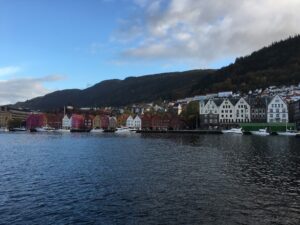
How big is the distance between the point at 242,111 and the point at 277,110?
46.1 ft

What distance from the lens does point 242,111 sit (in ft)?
511

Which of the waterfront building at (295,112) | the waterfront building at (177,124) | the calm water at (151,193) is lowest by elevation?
the calm water at (151,193)

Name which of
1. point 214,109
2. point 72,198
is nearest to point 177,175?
point 72,198

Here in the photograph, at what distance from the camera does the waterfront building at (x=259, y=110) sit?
152250 millimetres

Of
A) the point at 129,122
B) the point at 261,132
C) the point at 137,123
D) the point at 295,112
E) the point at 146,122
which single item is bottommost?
the point at 261,132

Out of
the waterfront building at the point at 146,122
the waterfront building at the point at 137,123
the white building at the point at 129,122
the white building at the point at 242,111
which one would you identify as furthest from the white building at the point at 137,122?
the white building at the point at 242,111

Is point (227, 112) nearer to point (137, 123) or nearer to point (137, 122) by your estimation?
point (137, 123)

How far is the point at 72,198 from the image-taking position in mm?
25391

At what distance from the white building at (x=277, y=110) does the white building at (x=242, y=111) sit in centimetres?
945

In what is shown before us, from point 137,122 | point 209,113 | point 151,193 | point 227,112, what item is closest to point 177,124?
point 209,113

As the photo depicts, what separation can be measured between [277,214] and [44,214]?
1244cm

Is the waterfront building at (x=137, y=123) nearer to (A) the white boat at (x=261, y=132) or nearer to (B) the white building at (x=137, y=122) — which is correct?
(B) the white building at (x=137, y=122)

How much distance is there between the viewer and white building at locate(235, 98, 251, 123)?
15512cm

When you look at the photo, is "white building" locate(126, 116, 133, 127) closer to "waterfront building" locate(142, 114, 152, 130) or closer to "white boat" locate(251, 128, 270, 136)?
"waterfront building" locate(142, 114, 152, 130)
